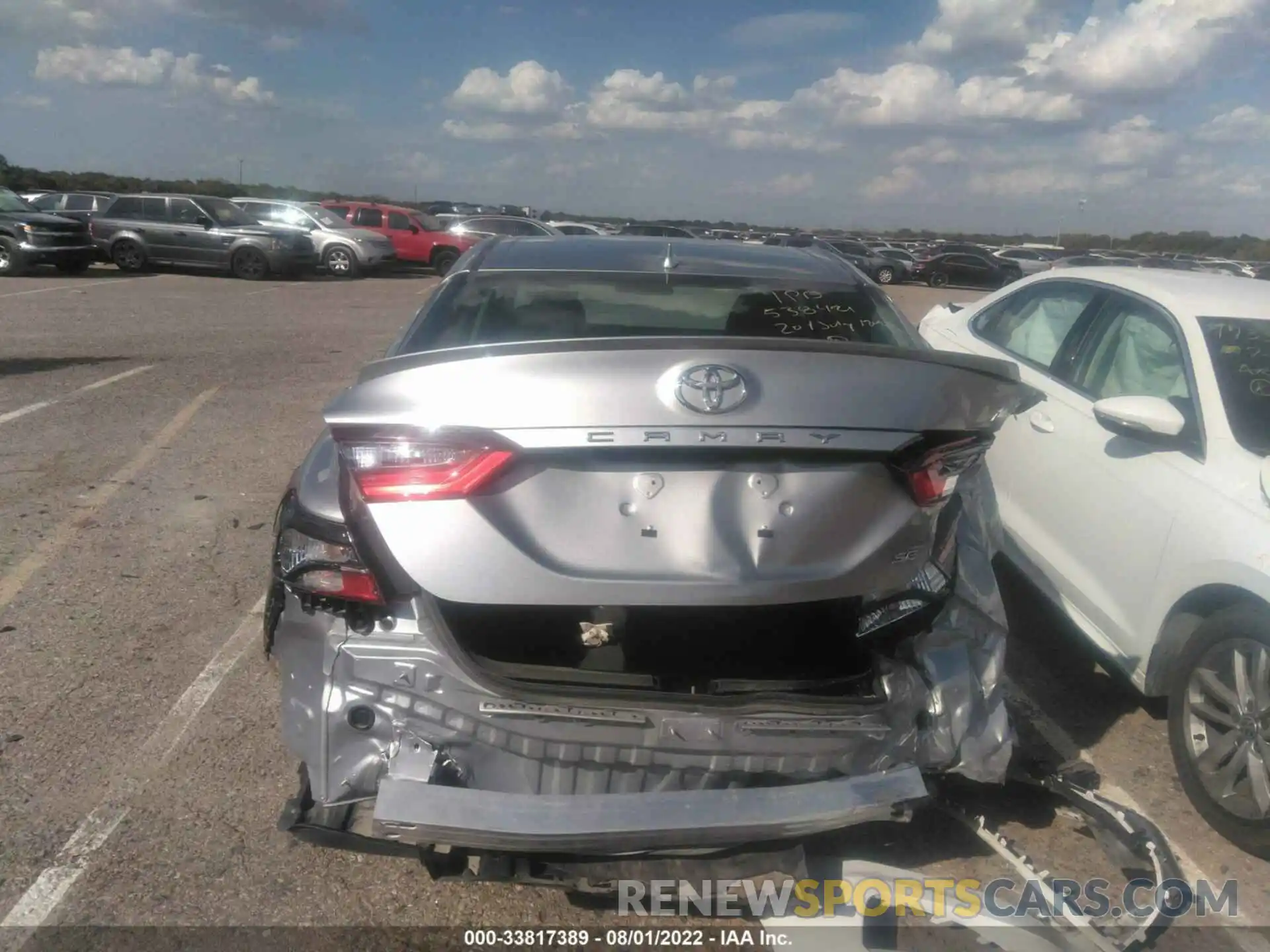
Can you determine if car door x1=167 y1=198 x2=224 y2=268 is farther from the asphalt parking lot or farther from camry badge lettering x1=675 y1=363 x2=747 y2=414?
camry badge lettering x1=675 y1=363 x2=747 y2=414

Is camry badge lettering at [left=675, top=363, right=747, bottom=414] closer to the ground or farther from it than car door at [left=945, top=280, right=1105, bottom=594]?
farther from it

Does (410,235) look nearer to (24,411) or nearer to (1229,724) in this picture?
(24,411)

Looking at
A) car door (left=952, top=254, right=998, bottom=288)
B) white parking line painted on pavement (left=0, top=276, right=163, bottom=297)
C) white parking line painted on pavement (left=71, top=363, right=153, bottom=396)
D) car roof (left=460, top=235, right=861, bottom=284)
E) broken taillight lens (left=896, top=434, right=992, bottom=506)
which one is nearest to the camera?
broken taillight lens (left=896, top=434, right=992, bottom=506)

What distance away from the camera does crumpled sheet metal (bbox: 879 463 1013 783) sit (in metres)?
2.56

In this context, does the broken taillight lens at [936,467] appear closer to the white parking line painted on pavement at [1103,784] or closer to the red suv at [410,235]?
the white parking line painted on pavement at [1103,784]

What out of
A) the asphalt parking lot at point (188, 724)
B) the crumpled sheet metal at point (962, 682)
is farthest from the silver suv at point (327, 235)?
the crumpled sheet metal at point (962, 682)

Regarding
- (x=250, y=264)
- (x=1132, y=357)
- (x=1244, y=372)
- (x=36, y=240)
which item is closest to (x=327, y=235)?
(x=250, y=264)

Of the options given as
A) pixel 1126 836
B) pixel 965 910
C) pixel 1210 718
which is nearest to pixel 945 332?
pixel 1210 718

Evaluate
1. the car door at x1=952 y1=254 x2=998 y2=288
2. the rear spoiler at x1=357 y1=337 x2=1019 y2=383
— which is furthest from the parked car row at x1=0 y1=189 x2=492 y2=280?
the car door at x1=952 y1=254 x2=998 y2=288

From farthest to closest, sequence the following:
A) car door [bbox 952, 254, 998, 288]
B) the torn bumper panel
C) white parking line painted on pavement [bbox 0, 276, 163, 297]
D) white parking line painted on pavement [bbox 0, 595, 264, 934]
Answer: car door [bbox 952, 254, 998, 288] → white parking line painted on pavement [bbox 0, 276, 163, 297] → white parking line painted on pavement [bbox 0, 595, 264, 934] → the torn bumper panel

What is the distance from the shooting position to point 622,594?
2.28 m

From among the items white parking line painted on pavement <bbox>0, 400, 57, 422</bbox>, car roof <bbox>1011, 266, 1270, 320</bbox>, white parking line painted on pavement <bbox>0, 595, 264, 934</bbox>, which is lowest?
white parking line painted on pavement <bbox>0, 595, 264, 934</bbox>

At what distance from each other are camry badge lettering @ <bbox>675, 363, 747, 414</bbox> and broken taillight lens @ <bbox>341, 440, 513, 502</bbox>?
411 mm

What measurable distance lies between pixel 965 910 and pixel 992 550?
979mm
